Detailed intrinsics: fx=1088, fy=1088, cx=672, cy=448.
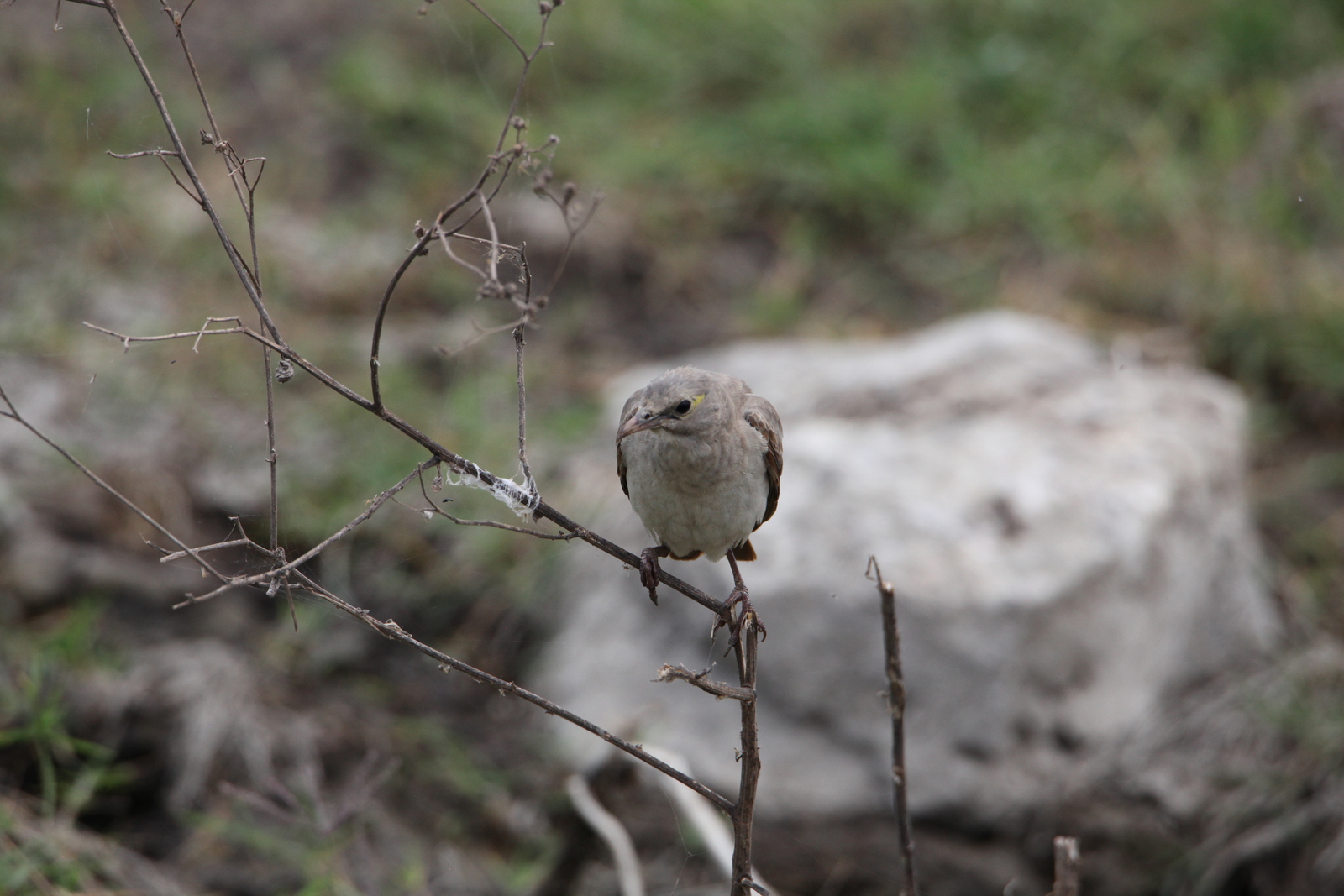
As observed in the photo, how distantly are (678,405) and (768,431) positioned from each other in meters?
0.38

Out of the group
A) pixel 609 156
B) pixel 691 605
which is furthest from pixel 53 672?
pixel 609 156

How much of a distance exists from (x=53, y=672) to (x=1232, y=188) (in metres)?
7.13

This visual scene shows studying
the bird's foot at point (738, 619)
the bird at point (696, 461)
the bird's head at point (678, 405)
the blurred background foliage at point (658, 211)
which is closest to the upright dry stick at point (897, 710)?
the bird's foot at point (738, 619)

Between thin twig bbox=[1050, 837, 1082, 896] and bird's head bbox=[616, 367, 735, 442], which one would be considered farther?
bird's head bbox=[616, 367, 735, 442]

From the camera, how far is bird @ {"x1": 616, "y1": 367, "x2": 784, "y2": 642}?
101 inches

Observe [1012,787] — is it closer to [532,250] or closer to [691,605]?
[691,605]

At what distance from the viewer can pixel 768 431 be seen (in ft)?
9.27

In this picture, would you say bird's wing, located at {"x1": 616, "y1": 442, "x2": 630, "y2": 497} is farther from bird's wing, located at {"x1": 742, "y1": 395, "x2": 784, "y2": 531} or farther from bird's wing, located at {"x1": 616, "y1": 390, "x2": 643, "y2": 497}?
bird's wing, located at {"x1": 742, "y1": 395, "x2": 784, "y2": 531}

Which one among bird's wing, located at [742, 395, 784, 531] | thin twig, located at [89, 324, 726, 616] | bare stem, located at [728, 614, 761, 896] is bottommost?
bare stem, located at [728, 614, 761, 896]

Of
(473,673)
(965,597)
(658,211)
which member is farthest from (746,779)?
(658,211)

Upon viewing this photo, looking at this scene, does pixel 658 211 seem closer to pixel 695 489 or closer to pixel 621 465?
pixel 621 465

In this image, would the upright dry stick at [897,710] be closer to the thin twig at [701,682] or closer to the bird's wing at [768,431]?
the thin twig at [701,682]

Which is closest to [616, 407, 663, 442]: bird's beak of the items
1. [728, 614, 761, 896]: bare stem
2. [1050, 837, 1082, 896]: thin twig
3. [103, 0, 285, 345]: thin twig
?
[728, 614, 761, 896]: bare stem

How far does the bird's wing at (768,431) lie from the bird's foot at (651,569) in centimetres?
27
